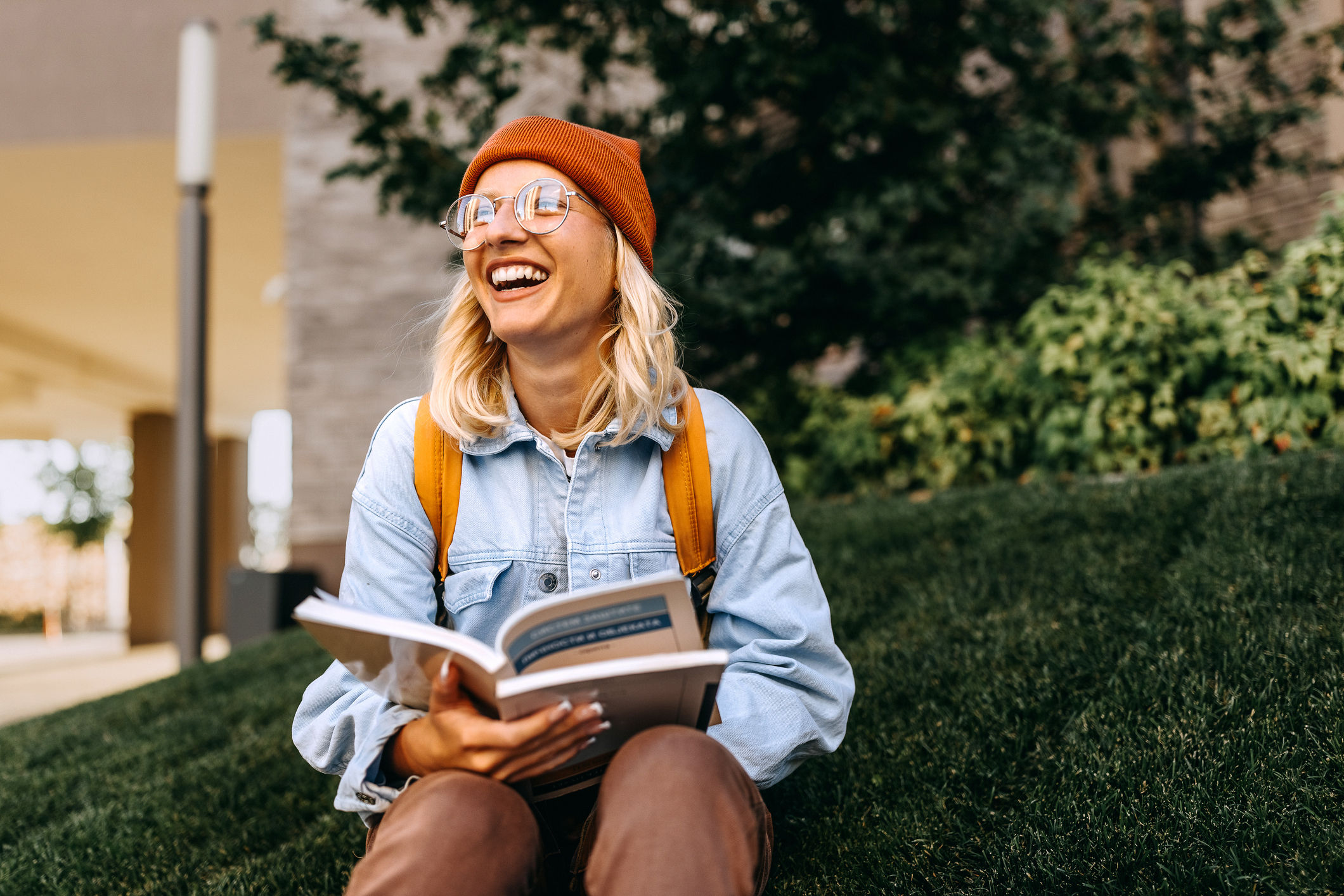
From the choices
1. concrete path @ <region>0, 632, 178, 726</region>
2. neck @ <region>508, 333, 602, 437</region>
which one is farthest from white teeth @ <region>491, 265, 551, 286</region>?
concrete path @ <region>0, 632, 178, 726</region>

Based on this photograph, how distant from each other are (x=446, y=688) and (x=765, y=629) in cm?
61


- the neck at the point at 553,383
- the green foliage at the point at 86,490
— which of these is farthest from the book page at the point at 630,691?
the green foliage at the point at 86,490

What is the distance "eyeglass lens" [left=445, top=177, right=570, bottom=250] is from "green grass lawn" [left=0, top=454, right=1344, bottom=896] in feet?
5.22

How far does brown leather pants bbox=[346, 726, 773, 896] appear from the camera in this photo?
1.30 m

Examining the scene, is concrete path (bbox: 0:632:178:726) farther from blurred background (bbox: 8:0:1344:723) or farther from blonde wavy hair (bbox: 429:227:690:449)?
blonde wavy hair (bbox: 429:227:690:449)

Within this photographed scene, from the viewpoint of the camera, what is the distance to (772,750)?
1.66 meters

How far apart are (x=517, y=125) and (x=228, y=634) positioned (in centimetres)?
798

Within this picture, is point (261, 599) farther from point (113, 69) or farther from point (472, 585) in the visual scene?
point (472, 585)

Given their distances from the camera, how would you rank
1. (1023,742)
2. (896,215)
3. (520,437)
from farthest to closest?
(896,215) < (1023,742) < (520,437)

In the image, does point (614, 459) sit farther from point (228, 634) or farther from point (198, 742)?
point (228, 634)

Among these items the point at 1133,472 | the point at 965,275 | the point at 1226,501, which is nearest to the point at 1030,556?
the point at 1226,501

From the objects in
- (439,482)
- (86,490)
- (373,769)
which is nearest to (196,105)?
(439,482)

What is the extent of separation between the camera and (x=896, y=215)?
5770 millimetres

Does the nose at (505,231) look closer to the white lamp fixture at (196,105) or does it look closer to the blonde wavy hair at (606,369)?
the blonde wavy hair at (606,369)
